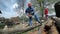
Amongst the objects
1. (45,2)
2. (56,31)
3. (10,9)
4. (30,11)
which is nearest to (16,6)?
(10,9)

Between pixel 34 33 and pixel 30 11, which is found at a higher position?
pixel 30 11

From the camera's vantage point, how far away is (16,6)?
1401 cm

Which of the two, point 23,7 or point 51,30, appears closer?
point 51,30

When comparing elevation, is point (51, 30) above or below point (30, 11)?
below

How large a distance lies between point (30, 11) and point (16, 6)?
8376 mm

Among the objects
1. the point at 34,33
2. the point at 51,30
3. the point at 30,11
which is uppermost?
the point at 30,11

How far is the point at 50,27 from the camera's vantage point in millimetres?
4098

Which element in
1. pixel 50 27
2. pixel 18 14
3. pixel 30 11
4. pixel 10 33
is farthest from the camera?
pixel 18 14

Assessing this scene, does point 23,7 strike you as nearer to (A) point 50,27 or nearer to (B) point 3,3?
(B) point 3,3

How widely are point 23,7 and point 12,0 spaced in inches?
70.1

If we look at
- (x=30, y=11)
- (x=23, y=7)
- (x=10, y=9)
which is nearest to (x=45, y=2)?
(x=23, y=7)

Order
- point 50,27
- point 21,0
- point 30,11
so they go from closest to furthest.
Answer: point 50,27, point 30,11, point 21,0

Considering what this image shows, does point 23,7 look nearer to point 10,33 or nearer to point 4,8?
point 4,8

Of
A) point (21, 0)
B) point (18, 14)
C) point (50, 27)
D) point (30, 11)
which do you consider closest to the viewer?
point (50, 27)
